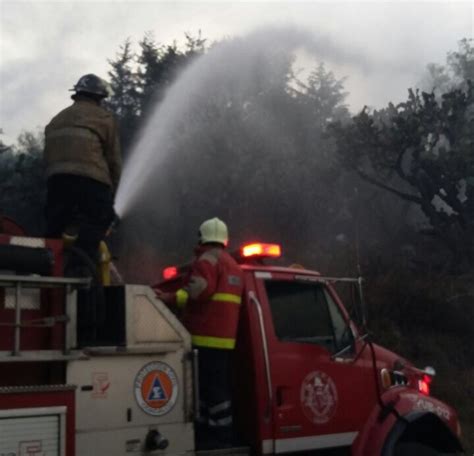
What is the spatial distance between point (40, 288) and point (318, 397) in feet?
6.81

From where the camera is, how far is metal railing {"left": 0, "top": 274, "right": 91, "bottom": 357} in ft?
12.9

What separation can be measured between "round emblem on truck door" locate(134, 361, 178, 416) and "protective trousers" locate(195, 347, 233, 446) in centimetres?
35

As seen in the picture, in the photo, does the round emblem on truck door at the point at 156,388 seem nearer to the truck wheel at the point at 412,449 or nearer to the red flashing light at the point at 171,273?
the red flashing light at the point at 171,273

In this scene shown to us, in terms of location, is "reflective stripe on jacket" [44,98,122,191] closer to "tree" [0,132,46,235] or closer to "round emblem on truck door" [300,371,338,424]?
"round emblem on truck door" [300,371,338,424]

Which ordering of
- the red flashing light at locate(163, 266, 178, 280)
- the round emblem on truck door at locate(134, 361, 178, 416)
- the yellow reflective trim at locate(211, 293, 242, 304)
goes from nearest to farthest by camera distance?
the round emblem on truck door at locate(134, 361, 178, 416) → the yellow reflective trim at locate(211, 293, 242, 304) → the red flashing light at locate(163, 266, 178, 280)

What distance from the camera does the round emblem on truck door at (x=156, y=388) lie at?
4410 millimetres

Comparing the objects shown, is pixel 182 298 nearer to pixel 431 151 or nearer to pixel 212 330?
pixel 212 330

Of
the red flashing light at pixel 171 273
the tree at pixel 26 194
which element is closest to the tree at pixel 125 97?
the tree at pixel 26 194

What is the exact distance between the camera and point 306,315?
557cm

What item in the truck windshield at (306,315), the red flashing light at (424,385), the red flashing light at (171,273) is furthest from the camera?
the red flashing light at (424,385)

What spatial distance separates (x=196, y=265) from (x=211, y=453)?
1.15 m

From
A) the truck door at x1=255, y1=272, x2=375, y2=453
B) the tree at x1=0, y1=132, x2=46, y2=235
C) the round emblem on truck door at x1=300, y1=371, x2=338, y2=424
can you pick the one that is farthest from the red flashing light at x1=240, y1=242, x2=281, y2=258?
the tree at x1=0, y1=132, x2=46, y2=235

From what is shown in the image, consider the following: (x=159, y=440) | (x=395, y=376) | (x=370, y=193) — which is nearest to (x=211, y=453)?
(x=159, y=440)

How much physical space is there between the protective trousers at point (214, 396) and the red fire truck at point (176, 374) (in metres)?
0.17
